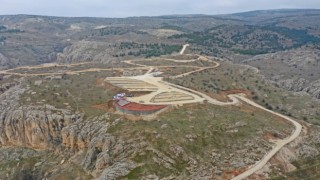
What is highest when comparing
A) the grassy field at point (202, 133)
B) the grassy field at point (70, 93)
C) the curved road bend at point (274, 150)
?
the grassy field at point (70, 93)

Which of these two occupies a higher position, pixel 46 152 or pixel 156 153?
pixel 156 153

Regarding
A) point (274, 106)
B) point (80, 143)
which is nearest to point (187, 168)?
point (80, 143)

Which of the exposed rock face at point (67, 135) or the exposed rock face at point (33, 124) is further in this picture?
the exposed rock face at point (33, 124)

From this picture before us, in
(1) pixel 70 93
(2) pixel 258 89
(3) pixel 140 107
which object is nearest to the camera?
(3) pixel 140 107

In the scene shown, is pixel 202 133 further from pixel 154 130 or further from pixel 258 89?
pixel 258 89

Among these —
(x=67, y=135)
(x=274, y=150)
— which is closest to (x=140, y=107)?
(x=67, y=135)

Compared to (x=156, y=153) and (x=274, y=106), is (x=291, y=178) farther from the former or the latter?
(x=274, y=106)

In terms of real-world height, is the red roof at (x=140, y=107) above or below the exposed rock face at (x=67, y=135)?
above

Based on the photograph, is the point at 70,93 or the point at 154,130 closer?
the point at 154,130

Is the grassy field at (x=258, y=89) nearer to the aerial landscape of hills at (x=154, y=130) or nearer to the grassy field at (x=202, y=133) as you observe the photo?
the aerial landscape of hills at (x=154, y=130)

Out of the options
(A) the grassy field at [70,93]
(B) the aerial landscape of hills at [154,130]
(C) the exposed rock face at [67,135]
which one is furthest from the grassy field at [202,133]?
(A) the grassy field at [70,93]

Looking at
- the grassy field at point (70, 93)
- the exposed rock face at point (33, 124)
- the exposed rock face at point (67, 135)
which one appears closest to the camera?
the exposed rock face at point (67, 135)
